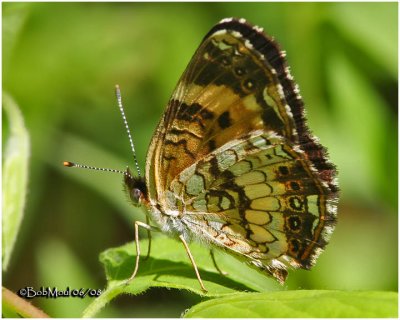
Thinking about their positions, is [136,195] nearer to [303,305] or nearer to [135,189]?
[135,189]

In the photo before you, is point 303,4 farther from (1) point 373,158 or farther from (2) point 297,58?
(1) point 373,158

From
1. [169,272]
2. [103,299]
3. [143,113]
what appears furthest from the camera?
[143,113]

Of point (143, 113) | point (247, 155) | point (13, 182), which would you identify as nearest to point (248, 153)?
point (247, 155)

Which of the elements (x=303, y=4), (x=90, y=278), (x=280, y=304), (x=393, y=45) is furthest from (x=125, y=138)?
(x=280, y=304)

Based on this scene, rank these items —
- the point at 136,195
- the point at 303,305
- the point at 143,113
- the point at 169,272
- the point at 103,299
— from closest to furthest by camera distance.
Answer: the point at 303,305 → the point at 103,299 → the point at 169,272 → the point at 136,195 → the point at 143,113

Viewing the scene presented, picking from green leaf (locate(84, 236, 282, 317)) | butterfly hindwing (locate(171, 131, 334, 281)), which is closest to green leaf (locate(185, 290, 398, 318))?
green leaf (locate(84, 236, 282, 317))

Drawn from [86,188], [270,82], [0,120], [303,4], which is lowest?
[86,188]
